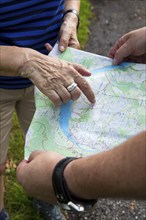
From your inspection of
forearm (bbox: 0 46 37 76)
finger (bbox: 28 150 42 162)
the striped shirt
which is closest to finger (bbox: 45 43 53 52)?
the striped shirt

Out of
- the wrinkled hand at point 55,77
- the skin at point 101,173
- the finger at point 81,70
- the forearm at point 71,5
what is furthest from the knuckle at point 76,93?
the forearm at point 71,5

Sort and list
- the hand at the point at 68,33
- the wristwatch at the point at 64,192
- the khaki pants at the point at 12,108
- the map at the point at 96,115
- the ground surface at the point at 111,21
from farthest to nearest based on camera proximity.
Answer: the ground surface at the point at 111,21 < the khaki pants at the point at 12,108 < the hand at the point at 68,33 < the map at the point at 96,115 < the wristwatch at the point at 64,192

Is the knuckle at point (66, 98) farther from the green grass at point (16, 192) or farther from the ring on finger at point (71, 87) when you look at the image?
the green grass at point (16, 192)

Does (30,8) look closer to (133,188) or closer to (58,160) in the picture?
(58,160)

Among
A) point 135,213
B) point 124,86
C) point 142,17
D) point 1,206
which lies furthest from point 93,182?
point 142,17

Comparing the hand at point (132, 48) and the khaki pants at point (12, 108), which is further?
the khaki pants at point (12, 108)

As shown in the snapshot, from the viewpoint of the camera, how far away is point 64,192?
1.19m

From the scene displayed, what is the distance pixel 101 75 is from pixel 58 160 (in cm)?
56

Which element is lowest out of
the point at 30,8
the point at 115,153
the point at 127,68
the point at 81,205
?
the point at 81,205

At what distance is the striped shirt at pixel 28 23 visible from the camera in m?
1.67

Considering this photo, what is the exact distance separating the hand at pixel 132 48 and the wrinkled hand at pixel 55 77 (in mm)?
200

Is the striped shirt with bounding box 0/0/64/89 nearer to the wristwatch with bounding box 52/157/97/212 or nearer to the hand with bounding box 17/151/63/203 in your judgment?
the hand with bounding box 17/151/63/203

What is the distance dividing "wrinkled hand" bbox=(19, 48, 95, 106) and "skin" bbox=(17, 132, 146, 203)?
315mm

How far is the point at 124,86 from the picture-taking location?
1652 mm
